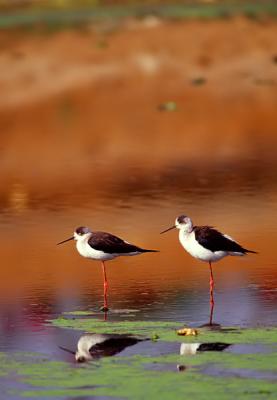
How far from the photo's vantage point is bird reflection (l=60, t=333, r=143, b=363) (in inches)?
524

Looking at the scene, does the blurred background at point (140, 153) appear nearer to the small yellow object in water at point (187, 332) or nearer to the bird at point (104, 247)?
the bird at point (104, 247)

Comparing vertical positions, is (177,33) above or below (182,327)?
above

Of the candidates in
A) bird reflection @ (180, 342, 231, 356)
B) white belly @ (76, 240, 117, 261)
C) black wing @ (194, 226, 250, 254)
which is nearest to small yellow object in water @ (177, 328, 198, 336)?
bird reflection @ (180, 342, 231, 356)

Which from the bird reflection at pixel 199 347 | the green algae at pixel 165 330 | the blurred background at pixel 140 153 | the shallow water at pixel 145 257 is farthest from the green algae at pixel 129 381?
the blurred background at pixel 140 153

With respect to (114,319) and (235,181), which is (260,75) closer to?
(235,181)

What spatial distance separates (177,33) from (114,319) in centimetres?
3268

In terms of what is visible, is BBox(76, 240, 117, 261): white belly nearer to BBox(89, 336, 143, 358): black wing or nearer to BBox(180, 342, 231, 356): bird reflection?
BBox(89, 336, 143, 358): black wing

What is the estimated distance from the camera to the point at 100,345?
539 inches

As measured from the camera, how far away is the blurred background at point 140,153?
54.0ft

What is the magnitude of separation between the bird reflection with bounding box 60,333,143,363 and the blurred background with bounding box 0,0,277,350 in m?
0.80

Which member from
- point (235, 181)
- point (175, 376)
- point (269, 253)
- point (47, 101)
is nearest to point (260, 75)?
point (47, 101)

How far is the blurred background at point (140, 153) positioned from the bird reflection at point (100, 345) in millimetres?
802

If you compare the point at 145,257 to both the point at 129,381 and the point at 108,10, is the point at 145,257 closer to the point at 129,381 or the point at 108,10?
the point at 129,381

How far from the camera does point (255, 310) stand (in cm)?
1497
